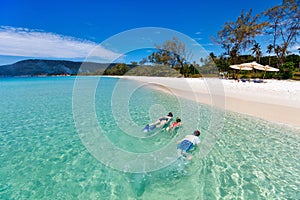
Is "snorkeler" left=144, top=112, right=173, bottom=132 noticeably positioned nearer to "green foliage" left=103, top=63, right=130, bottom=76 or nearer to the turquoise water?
the turquoise water

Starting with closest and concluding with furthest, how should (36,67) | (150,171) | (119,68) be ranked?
(150,171)
(119,68)
(36,67)

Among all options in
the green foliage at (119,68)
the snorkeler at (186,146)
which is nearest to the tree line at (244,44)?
the green foliage at (119,68)

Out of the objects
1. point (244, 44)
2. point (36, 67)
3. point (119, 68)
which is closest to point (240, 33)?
point (244, 44)

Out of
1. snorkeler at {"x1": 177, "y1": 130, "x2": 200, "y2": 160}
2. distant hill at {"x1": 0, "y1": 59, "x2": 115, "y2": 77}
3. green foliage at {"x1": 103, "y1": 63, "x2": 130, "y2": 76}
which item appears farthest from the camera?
distant hill at {"x1": 0, "y1": 59, "x2": 115, "y2": 77}

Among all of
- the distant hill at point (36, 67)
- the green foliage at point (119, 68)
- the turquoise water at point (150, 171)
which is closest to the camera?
the turquoise water at point (150, 171)

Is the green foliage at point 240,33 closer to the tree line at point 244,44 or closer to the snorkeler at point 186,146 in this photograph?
the tree line at point 244,44

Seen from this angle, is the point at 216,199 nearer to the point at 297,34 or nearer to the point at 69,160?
the point at 69,160

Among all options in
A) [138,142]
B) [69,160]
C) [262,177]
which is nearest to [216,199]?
[262,177]

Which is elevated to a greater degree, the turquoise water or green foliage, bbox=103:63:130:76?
green foliage, bbox=103:63:130:76

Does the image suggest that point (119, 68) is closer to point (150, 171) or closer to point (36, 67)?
point (150, 171)

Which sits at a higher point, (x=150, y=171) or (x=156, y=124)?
(x=156, y=124)

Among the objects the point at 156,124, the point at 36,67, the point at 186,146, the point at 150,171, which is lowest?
the point at 150,171

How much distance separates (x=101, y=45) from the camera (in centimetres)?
397

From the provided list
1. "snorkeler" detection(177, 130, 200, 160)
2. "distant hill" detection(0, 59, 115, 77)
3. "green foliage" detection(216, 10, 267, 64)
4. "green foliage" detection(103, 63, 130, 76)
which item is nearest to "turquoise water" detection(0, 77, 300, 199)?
"snorkeler" detection(177, 130, 200, 160)
